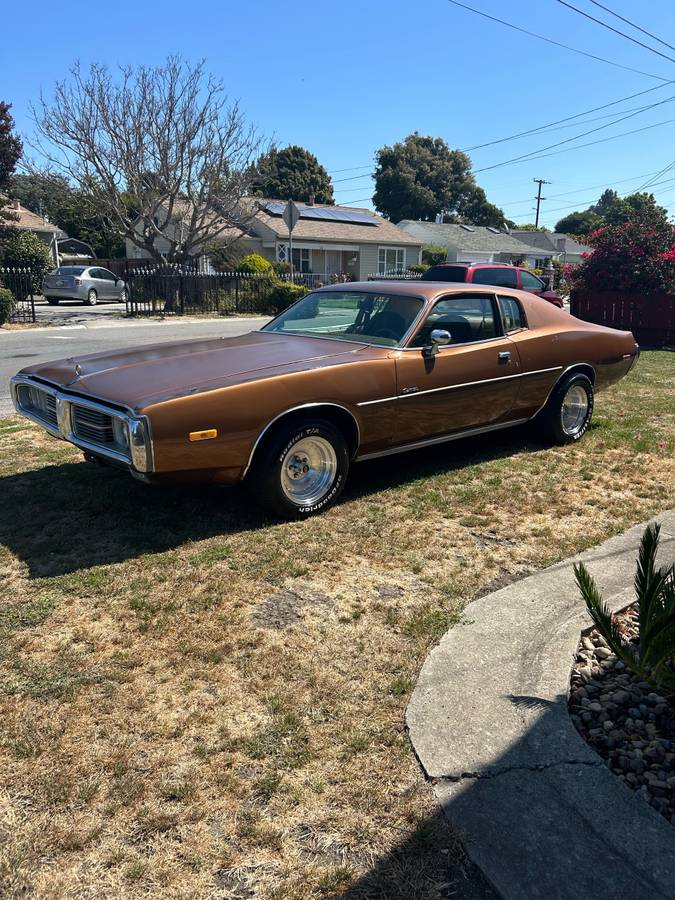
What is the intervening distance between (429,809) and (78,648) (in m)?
1.71

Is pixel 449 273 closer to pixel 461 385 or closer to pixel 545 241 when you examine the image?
pixel 461 385

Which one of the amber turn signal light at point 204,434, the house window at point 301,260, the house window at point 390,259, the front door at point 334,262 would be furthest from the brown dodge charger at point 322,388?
the house window at point 390,259

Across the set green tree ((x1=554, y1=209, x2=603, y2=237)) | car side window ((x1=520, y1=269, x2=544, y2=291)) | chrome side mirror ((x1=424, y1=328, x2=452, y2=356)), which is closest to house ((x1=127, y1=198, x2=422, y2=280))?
car side window ((x1=520, y1=269, x2=544, y2=291))

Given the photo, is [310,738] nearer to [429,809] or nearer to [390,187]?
[429,809]

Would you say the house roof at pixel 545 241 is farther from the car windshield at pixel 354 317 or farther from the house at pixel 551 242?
the car windshield at pixel 354 317

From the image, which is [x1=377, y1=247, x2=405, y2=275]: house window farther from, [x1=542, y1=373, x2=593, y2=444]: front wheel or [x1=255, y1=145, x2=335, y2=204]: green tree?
[x1=542, y1=373, x2=593, y2=444]: front wheel

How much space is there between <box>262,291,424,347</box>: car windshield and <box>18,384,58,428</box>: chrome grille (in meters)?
1.96

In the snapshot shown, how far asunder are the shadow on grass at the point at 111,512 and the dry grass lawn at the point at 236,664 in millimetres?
21

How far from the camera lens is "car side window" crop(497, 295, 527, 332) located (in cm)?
613

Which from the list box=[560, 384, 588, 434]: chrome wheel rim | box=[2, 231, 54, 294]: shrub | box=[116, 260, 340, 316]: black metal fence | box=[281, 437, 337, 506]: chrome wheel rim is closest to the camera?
box=[281, 437, 337, 506]: chrome wheel rim

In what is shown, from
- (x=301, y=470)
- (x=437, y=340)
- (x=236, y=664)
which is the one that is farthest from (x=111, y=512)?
(x=437, y=340)

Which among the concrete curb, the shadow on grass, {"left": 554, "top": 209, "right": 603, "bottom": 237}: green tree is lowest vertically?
the concrete curb

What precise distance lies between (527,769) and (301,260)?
138 ft

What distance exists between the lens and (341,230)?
4347 centimetres
